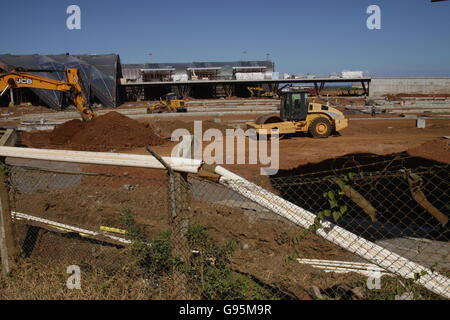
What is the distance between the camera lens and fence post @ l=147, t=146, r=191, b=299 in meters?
3.32

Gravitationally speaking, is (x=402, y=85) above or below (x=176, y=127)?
above

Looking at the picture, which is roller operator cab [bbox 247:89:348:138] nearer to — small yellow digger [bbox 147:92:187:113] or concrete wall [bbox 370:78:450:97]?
small yellow digger [bbox 147:92:187:113]

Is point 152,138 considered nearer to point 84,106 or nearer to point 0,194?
point 84,106

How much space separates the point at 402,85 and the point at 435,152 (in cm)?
5287

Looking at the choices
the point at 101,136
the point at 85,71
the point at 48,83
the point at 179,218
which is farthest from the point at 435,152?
the point at 85,71

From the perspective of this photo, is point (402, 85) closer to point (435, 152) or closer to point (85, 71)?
point (85, 71)

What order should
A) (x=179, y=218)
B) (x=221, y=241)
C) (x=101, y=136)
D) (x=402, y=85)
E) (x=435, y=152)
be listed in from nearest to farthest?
(x=179, y=218), (x=221, y=241), (x=435, y=152), (x=101, y=136), (x=402, y=85)

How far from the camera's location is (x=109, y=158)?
361cm

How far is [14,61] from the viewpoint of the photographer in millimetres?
46125

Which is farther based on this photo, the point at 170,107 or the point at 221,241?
the point at 170,107

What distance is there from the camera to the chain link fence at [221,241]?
329 cm

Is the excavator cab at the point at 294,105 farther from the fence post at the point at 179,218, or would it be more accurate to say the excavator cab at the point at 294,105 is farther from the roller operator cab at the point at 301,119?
the fence post at the point at 179,218

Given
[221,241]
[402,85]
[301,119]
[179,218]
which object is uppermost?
[402,85]
